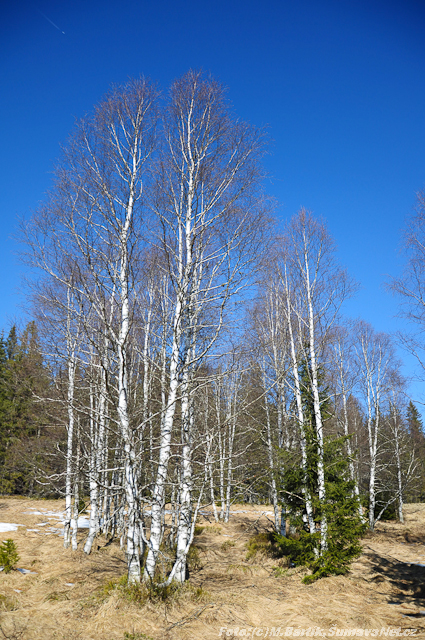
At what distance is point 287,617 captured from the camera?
573 cm

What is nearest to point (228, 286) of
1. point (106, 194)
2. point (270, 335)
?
point (106, 194)

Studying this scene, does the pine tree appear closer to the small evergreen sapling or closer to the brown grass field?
the brown grass field


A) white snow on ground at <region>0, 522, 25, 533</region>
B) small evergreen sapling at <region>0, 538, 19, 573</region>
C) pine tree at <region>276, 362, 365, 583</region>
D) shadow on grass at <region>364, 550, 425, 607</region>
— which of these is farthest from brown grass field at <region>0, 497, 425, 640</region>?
white snow on ground at <region>0, 522, 25, 533</region>

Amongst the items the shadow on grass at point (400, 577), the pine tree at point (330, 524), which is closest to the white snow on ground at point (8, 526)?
the pine tree at point (330, 524)

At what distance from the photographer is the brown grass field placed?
4.82 meters

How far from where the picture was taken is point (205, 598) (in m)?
6.00

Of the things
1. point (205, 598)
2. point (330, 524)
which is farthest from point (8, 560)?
point (330, 524)

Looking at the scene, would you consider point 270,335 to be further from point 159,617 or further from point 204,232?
point 159,617

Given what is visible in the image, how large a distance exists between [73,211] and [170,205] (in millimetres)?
1875

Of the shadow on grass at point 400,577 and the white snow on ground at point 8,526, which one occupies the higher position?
the white snow on ground at point 8,526

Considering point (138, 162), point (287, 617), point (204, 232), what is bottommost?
point (287, 617)

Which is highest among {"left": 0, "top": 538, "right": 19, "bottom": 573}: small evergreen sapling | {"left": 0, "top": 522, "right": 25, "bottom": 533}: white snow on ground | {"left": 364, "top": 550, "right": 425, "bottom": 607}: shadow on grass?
{"left": 0, "top": 538, "right": 19, "bottom": 573}: small evergreen sapling

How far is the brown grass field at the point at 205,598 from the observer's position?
4.82 meters

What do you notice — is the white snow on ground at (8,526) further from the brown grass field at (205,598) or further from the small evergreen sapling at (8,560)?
the small evergreen sapling at (8,560)
